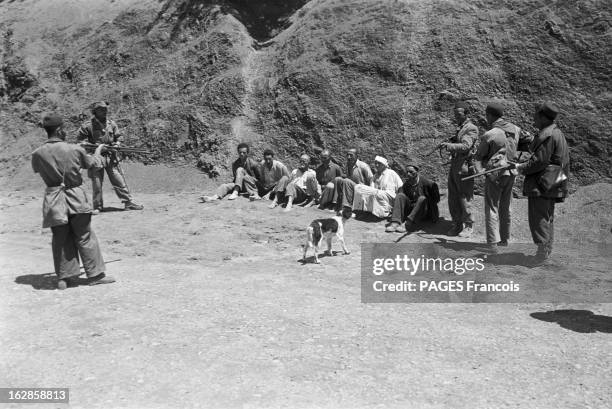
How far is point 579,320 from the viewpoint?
5.27 m

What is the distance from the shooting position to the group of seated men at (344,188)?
29.4 ft

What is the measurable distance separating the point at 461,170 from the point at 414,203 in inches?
38.9

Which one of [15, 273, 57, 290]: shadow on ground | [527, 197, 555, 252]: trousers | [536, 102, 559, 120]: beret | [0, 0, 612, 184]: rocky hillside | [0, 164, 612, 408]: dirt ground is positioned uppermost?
[0, 0, 612, 184]: rocky hillside

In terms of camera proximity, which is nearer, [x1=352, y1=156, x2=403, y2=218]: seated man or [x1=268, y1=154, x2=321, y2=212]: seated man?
[x1=352, y1=156, x2=403, y2=218]: seated man

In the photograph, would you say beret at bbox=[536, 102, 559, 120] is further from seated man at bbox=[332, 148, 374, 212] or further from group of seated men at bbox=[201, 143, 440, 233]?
→ seated man at bbox=[332, 148, 374, 212]

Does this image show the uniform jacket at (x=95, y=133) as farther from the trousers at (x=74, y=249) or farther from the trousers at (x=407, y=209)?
the trousers at (x=407, y=209)

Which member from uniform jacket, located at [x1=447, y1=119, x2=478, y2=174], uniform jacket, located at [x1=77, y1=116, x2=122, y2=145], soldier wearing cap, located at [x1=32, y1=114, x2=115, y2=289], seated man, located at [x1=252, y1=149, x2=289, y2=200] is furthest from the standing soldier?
uniform jacket, located at [x1=77, y1=116, x2=122, y2=145]

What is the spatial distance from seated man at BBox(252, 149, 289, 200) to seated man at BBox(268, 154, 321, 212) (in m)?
0.39

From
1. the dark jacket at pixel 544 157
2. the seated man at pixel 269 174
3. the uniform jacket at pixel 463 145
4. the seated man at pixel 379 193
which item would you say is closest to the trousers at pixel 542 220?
the dark jacket at pixel 544 157

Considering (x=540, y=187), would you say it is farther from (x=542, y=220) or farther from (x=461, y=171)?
(x=461, y=171)

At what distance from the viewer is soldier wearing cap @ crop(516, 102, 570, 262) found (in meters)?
6.39

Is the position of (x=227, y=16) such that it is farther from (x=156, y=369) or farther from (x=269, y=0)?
(x=156, y=369)

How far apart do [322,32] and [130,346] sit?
407 inches

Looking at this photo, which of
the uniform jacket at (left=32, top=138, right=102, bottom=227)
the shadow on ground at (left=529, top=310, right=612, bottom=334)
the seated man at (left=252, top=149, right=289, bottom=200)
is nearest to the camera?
the shadow on ground at (left=529, top=310, right=612, bottom=334)
